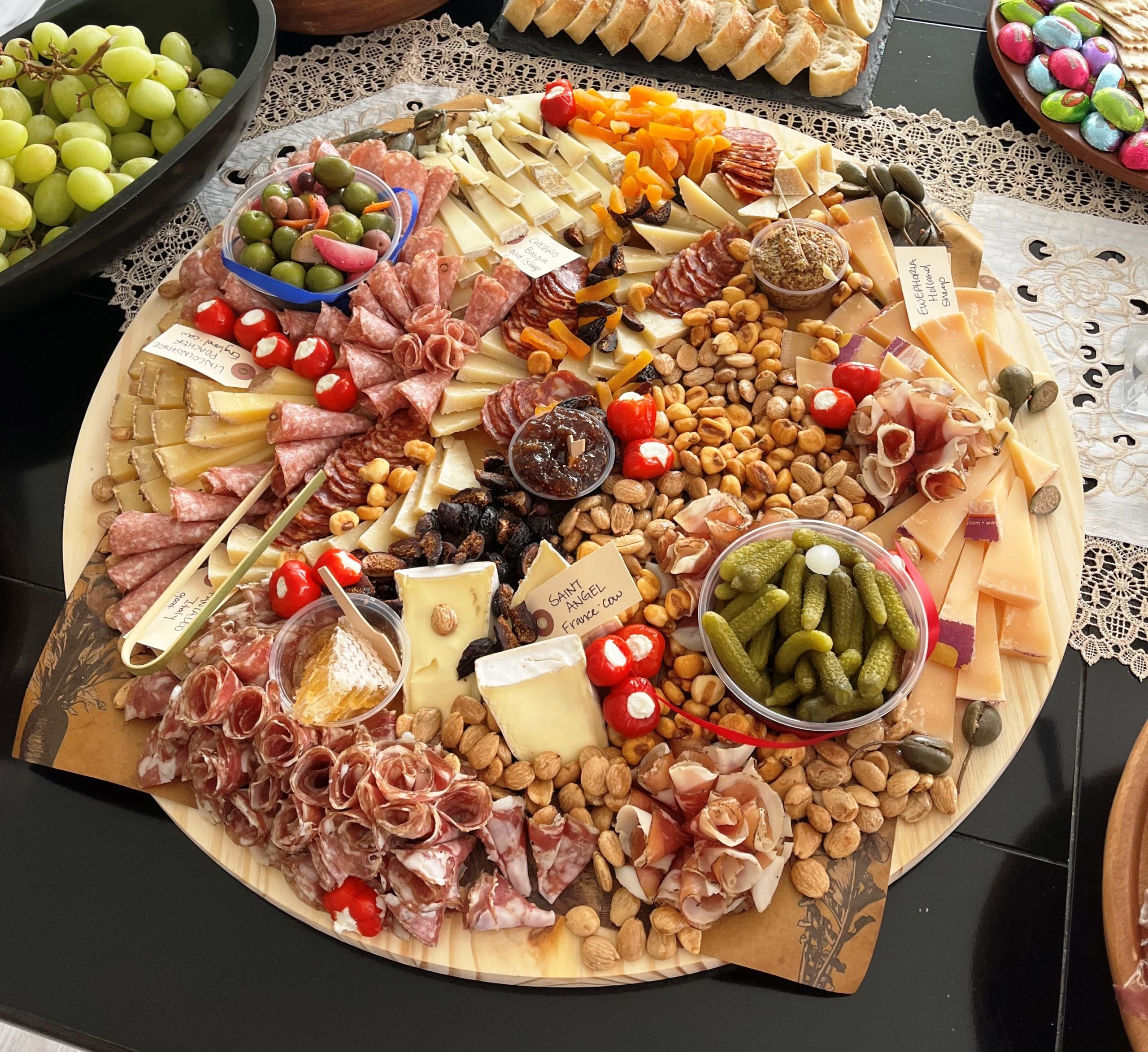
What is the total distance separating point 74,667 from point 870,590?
143cm

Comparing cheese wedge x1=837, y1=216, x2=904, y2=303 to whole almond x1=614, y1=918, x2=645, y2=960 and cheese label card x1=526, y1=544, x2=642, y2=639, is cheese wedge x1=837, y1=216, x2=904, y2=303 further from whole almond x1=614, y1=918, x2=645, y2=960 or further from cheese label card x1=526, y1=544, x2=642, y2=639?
whole almond x1=614, y1=918, x2=645, y2=960

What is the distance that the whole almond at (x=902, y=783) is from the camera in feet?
4.64

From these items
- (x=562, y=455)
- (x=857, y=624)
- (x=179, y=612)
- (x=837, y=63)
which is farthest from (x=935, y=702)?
(x=837, y=63)

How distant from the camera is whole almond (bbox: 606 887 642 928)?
137 centimetres

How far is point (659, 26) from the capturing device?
245cm

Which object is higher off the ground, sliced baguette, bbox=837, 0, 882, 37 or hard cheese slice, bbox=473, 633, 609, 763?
sliced baguette, bbox=837, 0, 882, 37

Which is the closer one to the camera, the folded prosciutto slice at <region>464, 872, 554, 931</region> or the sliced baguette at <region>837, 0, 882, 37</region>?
the folded prosciutto slice at <region>464, 872, 554, 931</region>

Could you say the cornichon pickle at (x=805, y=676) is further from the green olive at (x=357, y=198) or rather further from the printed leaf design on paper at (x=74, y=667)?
the green olive at (x=357, y=198)

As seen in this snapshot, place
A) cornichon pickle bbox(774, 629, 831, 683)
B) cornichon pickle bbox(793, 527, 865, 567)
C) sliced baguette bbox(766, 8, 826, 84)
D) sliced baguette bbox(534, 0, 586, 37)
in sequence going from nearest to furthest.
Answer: cornichon pickle bbox(774, 629, 831, 683) < cornichon pickle bbox(793, 527, 865, 567) < sliced baguette bbox(766, 8, 826, 84) < sliced baguette bbox(534, 0, 586, 37)

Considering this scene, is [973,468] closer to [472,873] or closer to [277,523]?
[472,873]

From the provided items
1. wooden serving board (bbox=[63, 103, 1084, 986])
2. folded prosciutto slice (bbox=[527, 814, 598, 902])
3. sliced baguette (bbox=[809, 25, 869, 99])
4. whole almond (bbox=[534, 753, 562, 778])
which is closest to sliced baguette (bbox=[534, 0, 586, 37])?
sliced baguette (bbox=[809, 25, 869, 99])

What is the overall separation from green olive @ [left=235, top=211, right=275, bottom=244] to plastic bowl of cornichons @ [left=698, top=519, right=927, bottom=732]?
1205 mm

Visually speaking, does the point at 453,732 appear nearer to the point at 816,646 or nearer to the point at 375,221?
the point at 816,646

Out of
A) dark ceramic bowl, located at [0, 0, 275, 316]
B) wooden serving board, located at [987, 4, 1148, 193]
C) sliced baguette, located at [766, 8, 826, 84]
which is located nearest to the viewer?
dark ceramic bowl, located at [0, 0, 275, 316]
